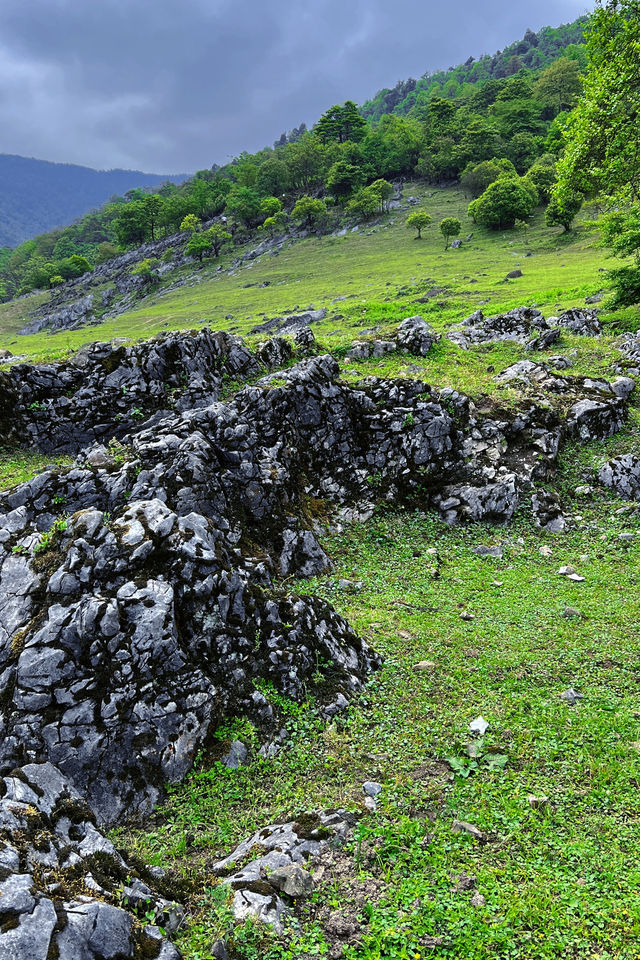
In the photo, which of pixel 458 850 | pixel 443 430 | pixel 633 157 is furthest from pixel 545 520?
pixel 633 157

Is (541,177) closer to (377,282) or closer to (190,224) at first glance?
(377,282)

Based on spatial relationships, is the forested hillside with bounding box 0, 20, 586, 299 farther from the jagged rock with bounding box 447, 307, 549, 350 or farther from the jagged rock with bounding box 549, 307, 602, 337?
the jagged rock with bounding box 549, 307, 602, 337

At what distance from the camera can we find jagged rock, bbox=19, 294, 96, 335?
3685 inches

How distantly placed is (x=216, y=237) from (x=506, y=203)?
6943 centimetres

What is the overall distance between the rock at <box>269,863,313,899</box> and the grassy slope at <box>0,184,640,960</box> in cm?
25

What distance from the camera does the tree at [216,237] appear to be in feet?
376

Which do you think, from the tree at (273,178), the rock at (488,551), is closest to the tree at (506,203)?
the tree at (273,178)

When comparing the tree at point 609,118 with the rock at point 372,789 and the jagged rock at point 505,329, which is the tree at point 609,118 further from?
the rock at point 372,789

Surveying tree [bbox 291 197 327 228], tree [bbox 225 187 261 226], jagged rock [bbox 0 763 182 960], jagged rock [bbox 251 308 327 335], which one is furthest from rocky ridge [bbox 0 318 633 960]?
tree [bbox 225 187 261 226]

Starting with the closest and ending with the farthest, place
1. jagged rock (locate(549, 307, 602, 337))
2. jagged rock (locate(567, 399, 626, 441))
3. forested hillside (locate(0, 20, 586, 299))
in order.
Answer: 1. jagged rock (locate(567, 399, 626, 441))
2. jagged rock (locate(549, 307, 602, 337))
3. forested hillside (locate(0, 20, 586, 299))

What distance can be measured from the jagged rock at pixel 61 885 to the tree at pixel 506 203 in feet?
314

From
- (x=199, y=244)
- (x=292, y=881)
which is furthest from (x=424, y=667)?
(x=199, y=244)

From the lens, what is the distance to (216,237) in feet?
380

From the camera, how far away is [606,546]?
15.4m
